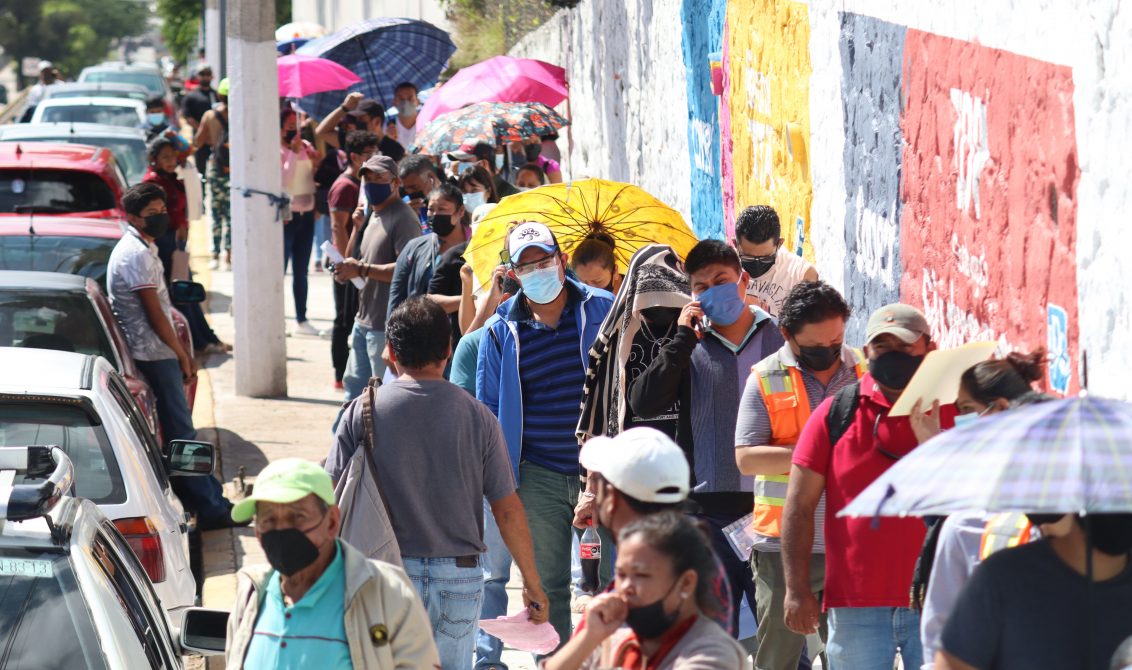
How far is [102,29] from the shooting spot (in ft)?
436

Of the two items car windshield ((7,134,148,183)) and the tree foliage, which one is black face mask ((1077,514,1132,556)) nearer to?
car windshield ((7,134,148,183))

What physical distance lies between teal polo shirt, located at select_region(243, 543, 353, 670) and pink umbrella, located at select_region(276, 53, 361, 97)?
50.9 feet

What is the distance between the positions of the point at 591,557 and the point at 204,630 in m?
2.13

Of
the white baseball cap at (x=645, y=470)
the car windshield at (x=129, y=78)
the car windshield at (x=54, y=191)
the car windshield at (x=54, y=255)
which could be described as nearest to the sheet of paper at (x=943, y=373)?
the white baseball cap at (x=645, y=470)

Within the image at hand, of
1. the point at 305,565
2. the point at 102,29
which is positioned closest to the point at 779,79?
the point at 305,565

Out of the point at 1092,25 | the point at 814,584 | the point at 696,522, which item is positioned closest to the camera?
the point at 696,522

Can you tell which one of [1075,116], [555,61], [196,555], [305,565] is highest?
[555,61]

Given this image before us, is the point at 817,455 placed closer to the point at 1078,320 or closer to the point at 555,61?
the point at 1078,320

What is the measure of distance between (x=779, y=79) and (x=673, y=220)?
5.26ft

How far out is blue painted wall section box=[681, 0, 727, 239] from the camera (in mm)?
11141

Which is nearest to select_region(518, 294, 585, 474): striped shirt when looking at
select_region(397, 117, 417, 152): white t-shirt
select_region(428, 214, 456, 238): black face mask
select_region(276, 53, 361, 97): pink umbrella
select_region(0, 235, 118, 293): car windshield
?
select_region(428, 214, 456, 238): black face mask

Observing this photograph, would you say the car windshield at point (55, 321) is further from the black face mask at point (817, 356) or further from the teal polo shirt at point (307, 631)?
the teal polo shirt at point (307, 631)

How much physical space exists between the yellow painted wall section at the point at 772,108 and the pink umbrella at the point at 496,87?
4661mm

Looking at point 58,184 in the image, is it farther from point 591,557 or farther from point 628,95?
point 591,557
